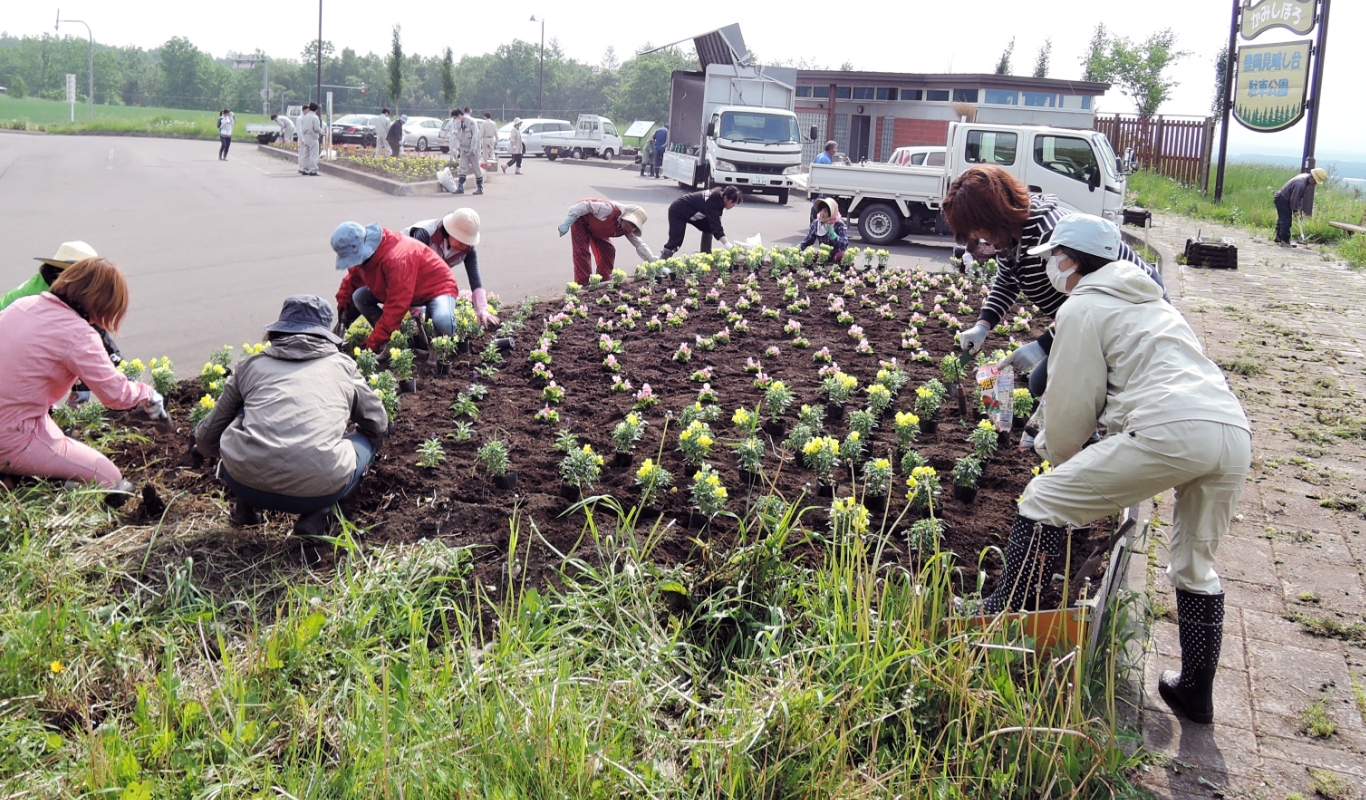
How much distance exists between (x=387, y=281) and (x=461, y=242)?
4.24 ft

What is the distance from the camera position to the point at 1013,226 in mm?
4727

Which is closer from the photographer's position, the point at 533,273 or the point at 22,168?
the point at 533,273

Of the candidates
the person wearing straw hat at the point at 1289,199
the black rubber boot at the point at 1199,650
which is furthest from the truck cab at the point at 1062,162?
the black rubber boot at the point at 1199,650

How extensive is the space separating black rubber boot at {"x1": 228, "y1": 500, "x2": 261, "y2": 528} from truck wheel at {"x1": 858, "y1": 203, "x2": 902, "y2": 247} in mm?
14198

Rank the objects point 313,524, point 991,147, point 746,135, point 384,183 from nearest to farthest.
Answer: point 313,524, point 991,147, point 384,183, point 746,135

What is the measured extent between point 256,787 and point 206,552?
66.0 inches

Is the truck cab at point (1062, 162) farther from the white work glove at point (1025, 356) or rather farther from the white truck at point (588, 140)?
the white truck at point (588, 140)

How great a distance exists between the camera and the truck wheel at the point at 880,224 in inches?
688

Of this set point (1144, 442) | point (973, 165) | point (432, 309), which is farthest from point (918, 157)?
point (1144, 442)

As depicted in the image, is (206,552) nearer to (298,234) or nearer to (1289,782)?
(1289,782)

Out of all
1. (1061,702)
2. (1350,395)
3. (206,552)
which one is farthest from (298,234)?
(1061,702)

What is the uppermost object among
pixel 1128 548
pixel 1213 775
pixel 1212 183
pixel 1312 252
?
pixel 1212 183

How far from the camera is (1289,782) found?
322 centimetres

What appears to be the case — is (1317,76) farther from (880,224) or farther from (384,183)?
(384,183)
